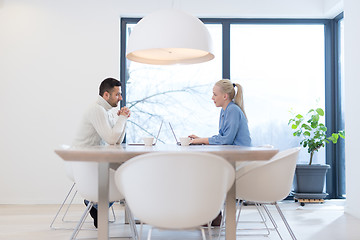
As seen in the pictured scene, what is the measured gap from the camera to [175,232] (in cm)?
381

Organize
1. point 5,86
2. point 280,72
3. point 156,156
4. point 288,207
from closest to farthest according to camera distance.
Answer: point 156,156, point 288,207, point 5,86, point 280,72

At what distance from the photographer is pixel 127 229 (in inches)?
153

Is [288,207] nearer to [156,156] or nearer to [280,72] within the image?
[280,72]

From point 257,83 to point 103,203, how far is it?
153 inches

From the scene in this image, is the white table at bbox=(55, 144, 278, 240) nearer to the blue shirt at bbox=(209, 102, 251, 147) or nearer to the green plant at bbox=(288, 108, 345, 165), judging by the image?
the blue shirt at bbox=(209, 102, 251, 147)

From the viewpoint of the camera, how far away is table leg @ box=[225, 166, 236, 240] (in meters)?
2.43

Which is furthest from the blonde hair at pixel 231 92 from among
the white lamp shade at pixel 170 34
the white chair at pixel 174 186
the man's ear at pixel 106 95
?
the white chair at pixel 174 186

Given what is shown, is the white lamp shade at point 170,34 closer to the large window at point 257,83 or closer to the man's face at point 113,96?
the man's face at point 113,96

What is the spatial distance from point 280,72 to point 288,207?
6.12 ft

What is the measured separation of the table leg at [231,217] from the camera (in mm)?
2434

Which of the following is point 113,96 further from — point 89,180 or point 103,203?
point 103,203

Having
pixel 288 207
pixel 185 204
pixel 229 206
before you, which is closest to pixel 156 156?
pixel 185 204

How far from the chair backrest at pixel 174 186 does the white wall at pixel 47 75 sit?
145 inches

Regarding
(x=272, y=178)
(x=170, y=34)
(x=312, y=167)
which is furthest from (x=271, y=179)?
(x=312, y=167)
